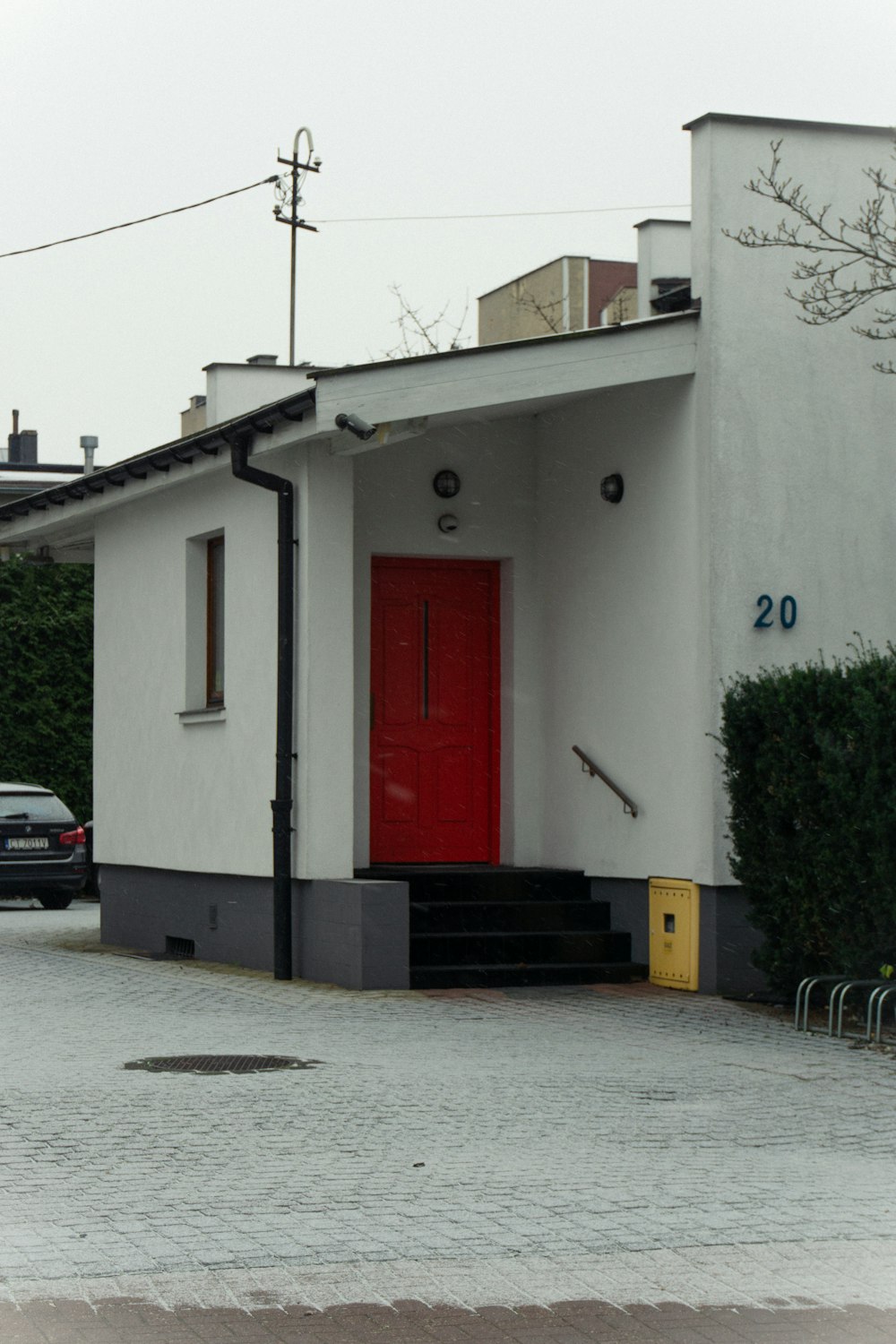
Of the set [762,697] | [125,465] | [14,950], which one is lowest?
[14,950]

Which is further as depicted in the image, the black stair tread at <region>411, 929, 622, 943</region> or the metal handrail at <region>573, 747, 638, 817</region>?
the metal handrail at <region>573, 747, 638, 817</region>

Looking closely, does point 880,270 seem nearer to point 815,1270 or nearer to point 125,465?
point 125,465

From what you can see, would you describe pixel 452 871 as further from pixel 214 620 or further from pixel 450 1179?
pixel 450 1179

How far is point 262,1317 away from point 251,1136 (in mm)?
2801

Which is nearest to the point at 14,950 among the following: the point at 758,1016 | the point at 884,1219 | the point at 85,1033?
the point at 85,1033

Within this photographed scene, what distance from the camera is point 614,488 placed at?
1479cm

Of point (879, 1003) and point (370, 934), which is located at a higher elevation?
point (370, 934)

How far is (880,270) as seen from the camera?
46.2ft

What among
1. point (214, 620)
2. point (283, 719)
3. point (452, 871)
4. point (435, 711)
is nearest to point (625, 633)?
point (435, 711)

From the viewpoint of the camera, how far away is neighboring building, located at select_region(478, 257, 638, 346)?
46.5m

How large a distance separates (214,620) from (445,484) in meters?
2.65

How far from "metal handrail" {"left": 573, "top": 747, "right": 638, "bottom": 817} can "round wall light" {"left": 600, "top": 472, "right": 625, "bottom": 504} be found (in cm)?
190

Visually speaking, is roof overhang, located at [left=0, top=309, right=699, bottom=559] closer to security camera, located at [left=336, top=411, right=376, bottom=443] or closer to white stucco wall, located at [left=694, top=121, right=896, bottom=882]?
security camera, located at [left=336, top=411, right=376, bottom=443]

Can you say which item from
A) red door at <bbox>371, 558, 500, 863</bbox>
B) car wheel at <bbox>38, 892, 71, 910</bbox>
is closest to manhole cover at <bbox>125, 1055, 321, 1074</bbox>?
red door at <bbox>371, 558, 500, 863</bbox>
